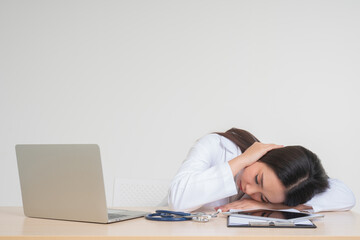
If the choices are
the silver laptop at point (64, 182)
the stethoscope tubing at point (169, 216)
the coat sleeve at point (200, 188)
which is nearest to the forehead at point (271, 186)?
the coat sleeve at point (200, 188)

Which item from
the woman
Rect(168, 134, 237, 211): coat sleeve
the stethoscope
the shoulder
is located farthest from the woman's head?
the stethoscope

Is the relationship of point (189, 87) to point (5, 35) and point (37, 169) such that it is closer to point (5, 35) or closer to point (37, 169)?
point (5, 35)

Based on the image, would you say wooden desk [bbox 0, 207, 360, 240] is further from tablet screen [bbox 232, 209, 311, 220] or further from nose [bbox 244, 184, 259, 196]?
nose [bbox 244, 184, 259, 196]

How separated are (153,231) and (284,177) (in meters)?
0.66

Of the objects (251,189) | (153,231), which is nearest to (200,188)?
(251,189)

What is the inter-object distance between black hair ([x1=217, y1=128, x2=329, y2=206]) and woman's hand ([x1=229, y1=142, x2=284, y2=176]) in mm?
24

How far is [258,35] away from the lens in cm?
318

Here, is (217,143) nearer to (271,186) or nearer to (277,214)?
(271,186)

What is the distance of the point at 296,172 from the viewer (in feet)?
4.79

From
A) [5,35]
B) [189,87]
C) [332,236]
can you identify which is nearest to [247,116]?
[189,87]

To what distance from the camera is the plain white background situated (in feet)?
10.2

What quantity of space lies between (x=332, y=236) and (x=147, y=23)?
2579 mm

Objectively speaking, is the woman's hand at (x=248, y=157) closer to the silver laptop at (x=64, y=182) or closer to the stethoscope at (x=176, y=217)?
the stethoscope at (x=176, y=217)

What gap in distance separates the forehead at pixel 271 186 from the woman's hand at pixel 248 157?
0.05 meters
